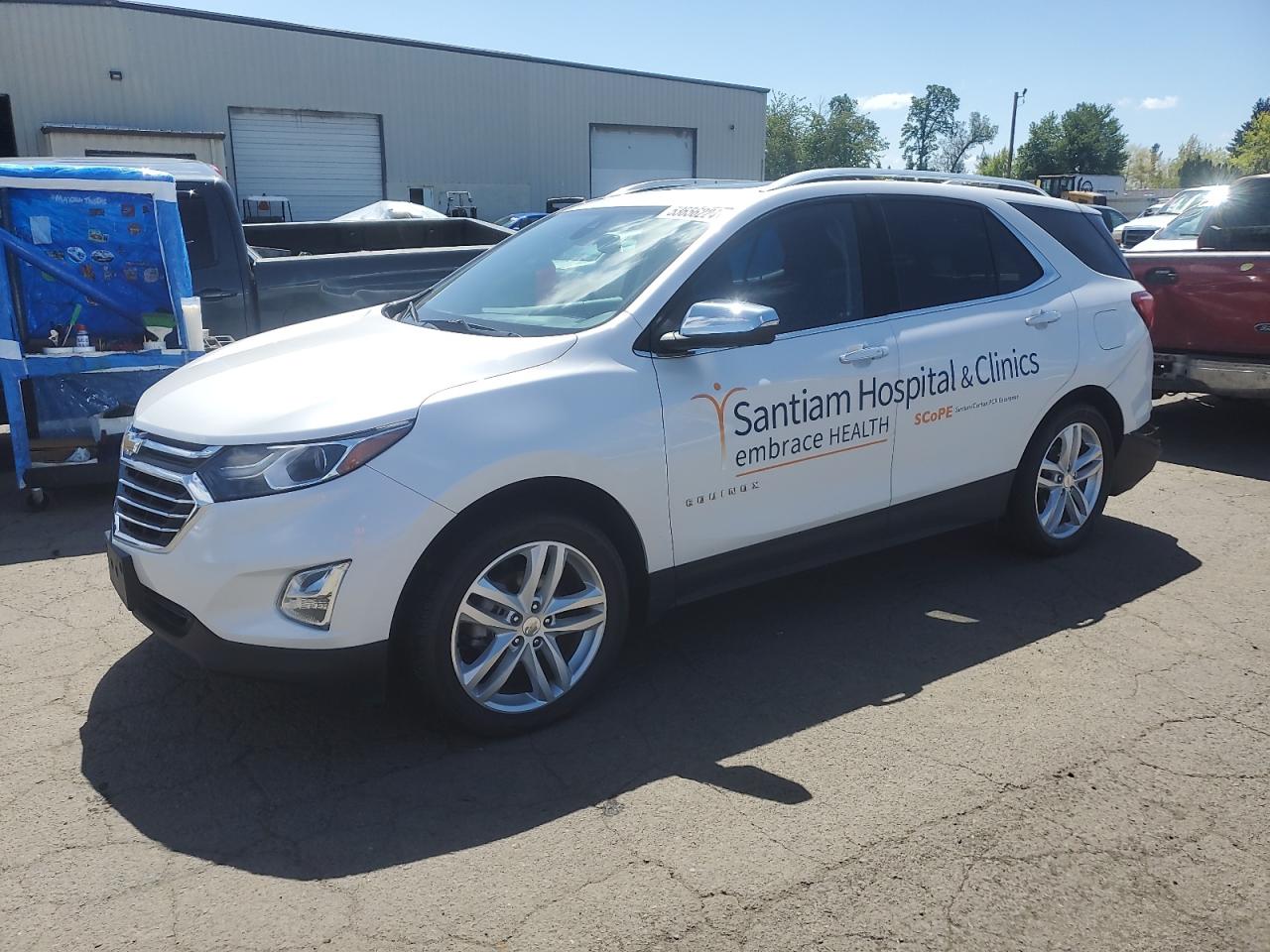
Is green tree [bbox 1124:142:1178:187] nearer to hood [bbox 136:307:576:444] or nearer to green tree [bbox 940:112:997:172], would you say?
green tree [bbox 940:112:997:172]

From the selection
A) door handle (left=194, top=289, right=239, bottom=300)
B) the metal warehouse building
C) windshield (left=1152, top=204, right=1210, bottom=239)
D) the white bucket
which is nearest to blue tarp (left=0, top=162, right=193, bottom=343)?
the white bucket

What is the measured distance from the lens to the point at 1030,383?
4859 mm

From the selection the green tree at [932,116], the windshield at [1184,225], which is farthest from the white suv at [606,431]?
the green tree at [932,116]

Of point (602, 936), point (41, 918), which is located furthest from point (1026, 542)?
point (41, 918)

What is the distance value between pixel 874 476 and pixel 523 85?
30.4 m

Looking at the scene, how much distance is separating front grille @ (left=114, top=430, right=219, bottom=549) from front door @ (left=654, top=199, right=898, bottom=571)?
1.59 m

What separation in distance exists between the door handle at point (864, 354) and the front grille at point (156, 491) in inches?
94.5

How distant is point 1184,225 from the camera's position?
1238cm

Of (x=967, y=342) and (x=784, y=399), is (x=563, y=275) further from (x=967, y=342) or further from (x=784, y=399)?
(x=967, y=342)

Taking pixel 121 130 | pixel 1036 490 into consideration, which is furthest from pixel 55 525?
pixel 121 130

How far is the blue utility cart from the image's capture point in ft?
20.1

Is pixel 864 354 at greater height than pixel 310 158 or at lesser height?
lesser

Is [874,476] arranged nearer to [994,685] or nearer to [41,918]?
[994,685]

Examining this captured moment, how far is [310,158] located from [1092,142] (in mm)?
84624
